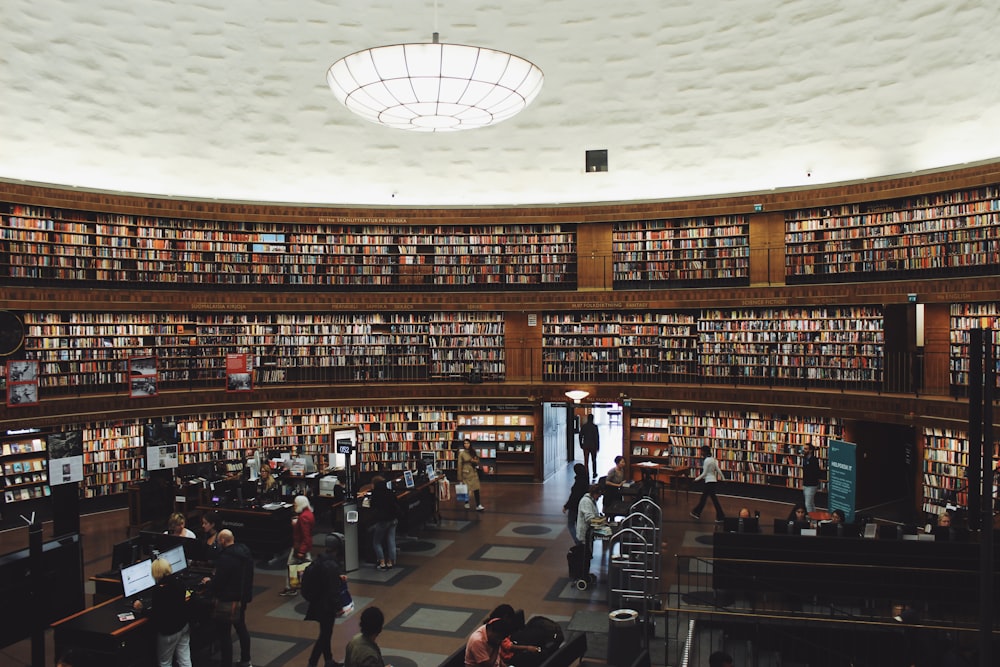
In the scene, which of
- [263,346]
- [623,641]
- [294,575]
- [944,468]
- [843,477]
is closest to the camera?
[623,641]

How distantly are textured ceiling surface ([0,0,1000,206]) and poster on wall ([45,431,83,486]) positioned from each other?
4.76m

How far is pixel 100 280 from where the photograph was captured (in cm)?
1386

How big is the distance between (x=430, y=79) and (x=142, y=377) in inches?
373

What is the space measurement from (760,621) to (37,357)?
1233 cm

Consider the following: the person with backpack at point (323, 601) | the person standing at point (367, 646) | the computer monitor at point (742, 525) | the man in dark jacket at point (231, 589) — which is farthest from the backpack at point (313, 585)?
the computer monitor at point (742, 525)

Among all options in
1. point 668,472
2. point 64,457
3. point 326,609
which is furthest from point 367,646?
point 668,472

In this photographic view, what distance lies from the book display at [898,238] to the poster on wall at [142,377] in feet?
40.0

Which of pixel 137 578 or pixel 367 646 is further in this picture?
pixel 137 578

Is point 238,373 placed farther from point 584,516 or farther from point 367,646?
point 367,646

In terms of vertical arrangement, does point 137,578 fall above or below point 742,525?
above

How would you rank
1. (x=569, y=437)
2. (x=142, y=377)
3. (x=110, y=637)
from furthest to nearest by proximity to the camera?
(x=569, y=437) < (x=142, y=377) < (x=110, y=637)

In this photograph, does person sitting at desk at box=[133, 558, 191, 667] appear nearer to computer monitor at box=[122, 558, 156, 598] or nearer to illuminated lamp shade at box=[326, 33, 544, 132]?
computer monitor at box=[122, 558, 156, 598]

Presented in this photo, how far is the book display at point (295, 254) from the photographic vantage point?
44.8 feet

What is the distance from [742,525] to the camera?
9.24 m
